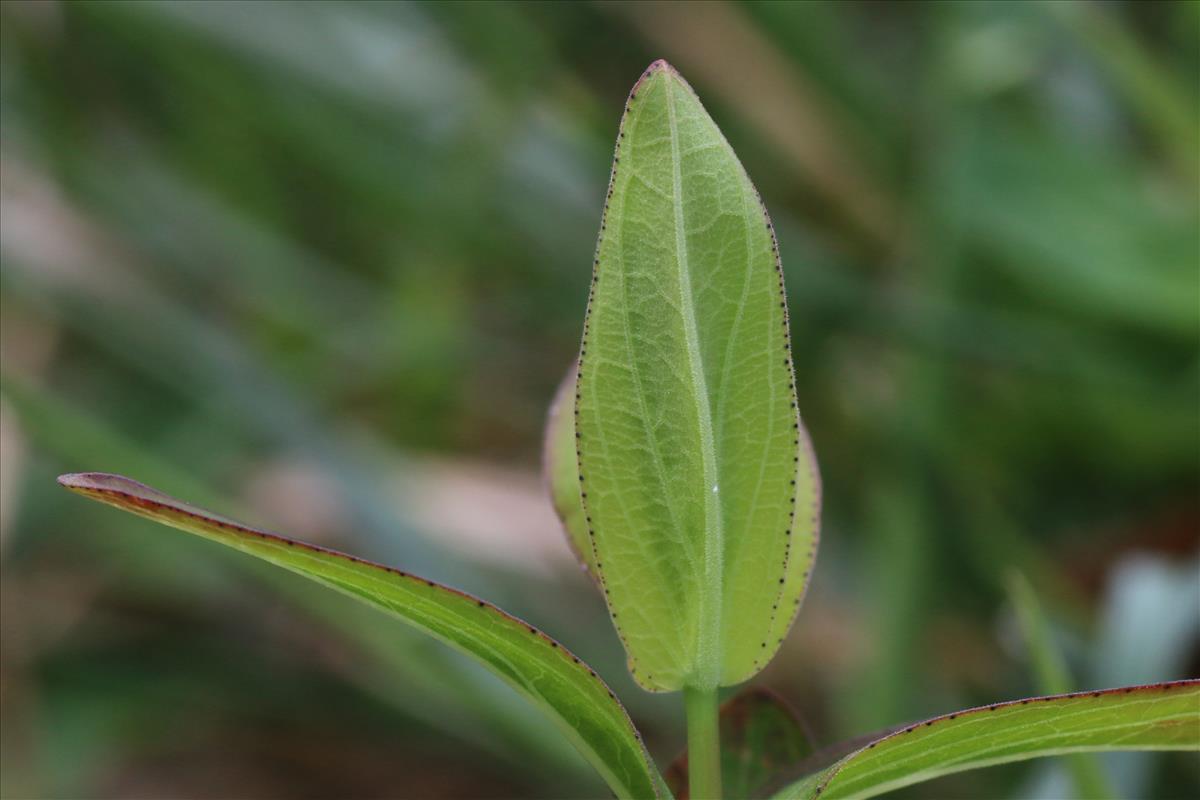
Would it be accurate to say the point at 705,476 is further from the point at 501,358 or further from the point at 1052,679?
the point at 501,358

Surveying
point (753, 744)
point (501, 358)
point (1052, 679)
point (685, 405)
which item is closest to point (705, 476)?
point (685, 405)

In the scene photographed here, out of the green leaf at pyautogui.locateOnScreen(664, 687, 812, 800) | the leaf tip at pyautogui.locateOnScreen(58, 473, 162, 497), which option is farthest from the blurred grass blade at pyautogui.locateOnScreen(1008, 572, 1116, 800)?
the leaf tip at pyautogui.locateOnScreen(58, 473, 162, 497)

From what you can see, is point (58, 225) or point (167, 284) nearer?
point (58, 225)

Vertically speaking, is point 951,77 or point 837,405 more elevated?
point 951,77

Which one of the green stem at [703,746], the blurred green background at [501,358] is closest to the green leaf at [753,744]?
the green stem at [703,746]

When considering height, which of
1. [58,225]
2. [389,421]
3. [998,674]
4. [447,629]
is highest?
[58,225]

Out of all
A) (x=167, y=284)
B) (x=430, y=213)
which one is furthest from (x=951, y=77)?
(x=167, y=284)

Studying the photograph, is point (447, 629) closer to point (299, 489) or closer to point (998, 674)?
point (998, 674)
